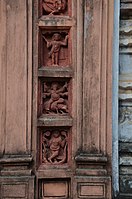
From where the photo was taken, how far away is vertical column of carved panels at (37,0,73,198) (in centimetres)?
286

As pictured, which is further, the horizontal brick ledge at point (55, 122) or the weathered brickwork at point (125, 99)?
the weathered brickwork at point (125, 99)

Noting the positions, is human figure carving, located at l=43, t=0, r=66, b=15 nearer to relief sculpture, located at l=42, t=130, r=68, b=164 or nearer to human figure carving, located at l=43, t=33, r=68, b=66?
human figure carving, located at l=43, t=33, r=68, b=66

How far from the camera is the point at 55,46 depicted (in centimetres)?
288

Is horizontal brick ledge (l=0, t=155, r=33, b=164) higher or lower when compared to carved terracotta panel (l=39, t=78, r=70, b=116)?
lower

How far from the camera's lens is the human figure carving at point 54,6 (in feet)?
9.47

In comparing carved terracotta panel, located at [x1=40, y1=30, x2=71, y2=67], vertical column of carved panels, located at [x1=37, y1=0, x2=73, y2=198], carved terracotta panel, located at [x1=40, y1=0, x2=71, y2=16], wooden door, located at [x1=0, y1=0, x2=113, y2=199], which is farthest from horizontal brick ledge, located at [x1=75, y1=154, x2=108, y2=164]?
carved terracotta panel, located at [x1=40, y1=0, x2=71, y2=16]

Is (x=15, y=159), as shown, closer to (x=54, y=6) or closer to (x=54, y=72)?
(x=54, y=72)

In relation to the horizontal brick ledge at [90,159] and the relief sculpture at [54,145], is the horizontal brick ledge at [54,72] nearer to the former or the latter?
the relief sculpture at [54,145]

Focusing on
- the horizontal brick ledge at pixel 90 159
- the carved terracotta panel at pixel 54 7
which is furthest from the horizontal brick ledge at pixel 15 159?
the carved terracotta panel at pixel 54 7

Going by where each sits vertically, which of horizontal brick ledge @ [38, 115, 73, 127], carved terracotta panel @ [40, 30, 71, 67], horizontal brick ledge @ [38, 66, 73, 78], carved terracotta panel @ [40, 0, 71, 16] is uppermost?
carved terracotta panel @ [40, 0, 71, 16]

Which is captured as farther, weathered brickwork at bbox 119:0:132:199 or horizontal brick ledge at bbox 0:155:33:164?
weathered brickwork at bbox 119:0:132:199

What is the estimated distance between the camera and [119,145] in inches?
118

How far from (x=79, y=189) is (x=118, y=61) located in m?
1.09

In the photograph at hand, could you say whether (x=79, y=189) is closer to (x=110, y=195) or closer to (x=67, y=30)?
(x=110, y=195)
